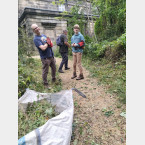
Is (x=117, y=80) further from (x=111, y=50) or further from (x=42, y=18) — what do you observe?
(x=42, y=18)

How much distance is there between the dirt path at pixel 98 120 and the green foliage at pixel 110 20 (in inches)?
213

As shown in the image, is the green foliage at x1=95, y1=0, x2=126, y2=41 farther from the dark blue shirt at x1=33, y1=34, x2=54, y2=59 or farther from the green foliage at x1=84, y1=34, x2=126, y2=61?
the dark blue shirt at x1=33, y1=34, x2=54, y2=59

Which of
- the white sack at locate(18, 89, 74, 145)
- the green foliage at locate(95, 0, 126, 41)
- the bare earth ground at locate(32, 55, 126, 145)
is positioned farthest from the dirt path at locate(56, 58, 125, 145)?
the green foliage at locate(95, 0, 126, 41)

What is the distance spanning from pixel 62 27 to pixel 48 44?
35.1 feet

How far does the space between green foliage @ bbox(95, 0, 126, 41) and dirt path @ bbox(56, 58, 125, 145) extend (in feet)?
17.8

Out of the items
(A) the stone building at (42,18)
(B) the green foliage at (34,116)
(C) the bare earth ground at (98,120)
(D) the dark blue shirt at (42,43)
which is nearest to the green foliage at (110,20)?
(A) the stone building at (42,18)

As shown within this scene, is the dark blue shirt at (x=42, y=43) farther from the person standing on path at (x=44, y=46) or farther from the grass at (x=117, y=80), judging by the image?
the grass at (x=117, y=80)

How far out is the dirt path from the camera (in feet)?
6.66

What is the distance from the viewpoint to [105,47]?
6438 millimetres

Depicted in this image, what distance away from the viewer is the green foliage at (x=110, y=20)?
7342 millimetres

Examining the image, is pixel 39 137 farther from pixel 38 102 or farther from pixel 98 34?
pixel 98 34

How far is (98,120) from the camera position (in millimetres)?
2469

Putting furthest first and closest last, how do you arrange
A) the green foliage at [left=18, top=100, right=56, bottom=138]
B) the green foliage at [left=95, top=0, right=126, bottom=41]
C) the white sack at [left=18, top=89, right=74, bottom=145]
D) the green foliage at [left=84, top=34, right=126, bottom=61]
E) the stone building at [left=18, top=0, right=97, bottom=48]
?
1. the stone building at [left=18, top=0, right=97, bottom=48]
2. the green foliage at [left=95, top=0, right=126, bottom=41]
3. the green foliage at [left=84, top=34, right=126, bottom=61]
4. the green foliage at [left=18, top=100, right=56, bottom=138]
5. the white sack at [left=18, top=89, right=74, bottom=145]

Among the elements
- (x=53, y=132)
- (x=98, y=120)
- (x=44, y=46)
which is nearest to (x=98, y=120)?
(x=98, y=120)
